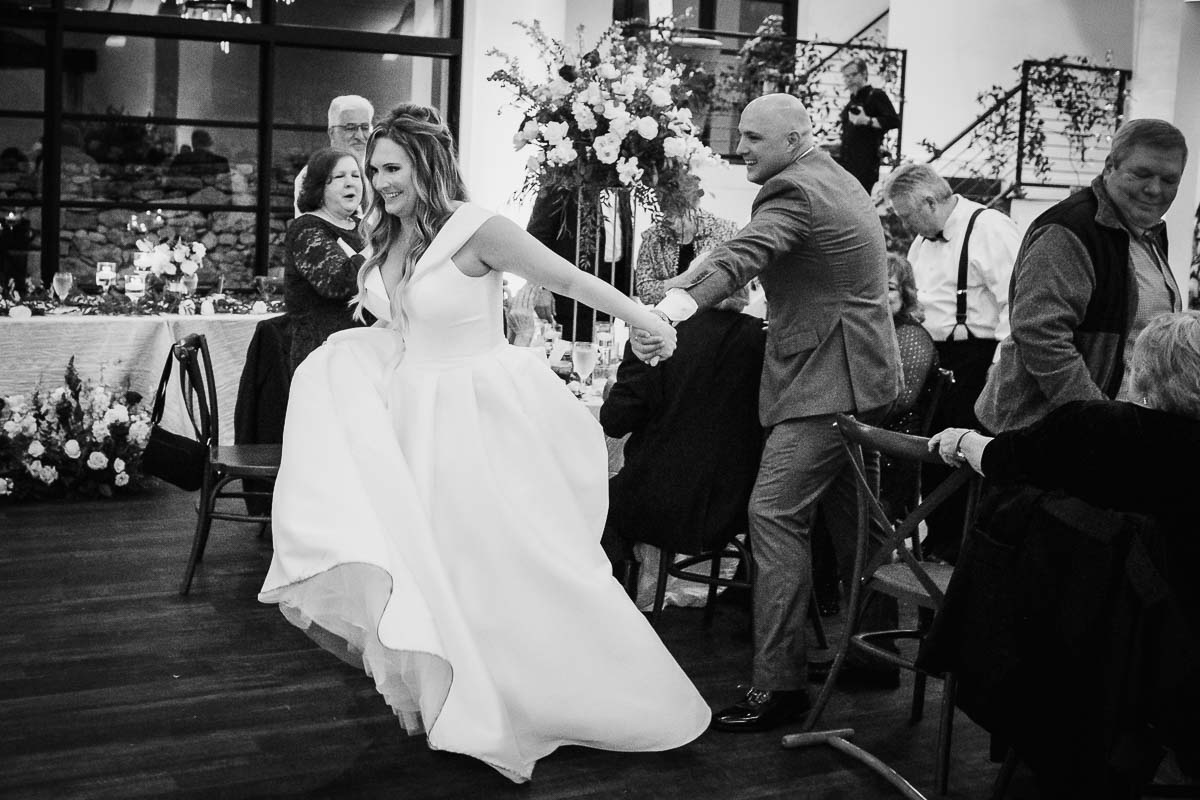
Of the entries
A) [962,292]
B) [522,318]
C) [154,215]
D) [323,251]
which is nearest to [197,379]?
[323,251]

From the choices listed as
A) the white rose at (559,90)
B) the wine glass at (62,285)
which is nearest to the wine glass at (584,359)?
the white rose at (559,90)

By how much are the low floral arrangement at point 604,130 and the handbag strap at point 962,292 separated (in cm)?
143

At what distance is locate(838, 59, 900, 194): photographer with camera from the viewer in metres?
10.7

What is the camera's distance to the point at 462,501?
3064 mm

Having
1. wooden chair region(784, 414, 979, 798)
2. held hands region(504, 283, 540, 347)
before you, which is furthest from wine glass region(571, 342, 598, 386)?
wooden chair region(784, 414, 979, 798)

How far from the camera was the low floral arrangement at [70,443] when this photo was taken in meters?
5.76

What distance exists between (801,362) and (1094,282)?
2.40 feet

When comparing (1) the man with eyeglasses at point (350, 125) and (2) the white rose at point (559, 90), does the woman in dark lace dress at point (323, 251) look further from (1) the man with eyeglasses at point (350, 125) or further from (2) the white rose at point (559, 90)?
(2) the white rose at point (559, 90)

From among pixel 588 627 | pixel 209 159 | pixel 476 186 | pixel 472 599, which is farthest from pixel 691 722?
pixel 209 159

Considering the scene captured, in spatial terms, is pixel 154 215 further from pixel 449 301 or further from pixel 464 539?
pixel 464 539

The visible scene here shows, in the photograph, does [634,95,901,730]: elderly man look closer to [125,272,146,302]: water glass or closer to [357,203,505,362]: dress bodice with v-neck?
[357,203,505,362]: dress bodice with v-neck

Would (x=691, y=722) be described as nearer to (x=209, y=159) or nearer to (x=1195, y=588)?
(x=1195, y=588)

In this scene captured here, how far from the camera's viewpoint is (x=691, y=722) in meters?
3.23

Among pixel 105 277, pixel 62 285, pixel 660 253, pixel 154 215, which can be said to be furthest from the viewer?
pixel 154 215
